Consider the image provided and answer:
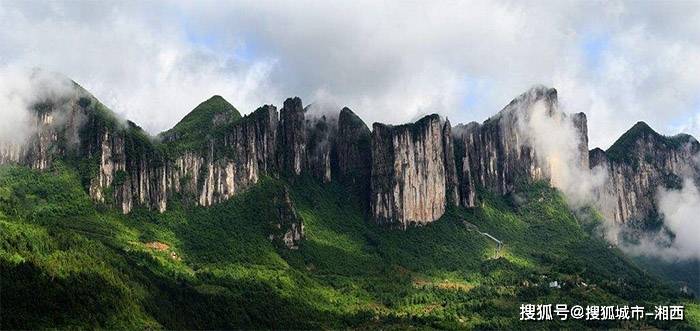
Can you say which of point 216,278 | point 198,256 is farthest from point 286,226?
point 216,278

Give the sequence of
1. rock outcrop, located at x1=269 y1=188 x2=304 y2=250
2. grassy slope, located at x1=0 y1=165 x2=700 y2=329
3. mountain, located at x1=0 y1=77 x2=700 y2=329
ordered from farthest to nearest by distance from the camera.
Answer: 1. rock outcrop, located at x1=269 y1=188 x2=304 y2=250
2. mountain, located at x1=0 y1=77 x2=700 y2=329
3. grassy slope, located at x1=0 y1=165 x2=700 y2=329

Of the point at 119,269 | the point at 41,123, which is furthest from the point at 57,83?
the point at 119,269

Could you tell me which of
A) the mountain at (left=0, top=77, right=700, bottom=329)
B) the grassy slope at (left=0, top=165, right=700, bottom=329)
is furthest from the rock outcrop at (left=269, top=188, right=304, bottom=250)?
the grassy slope at (left=0, top=165, right=700, bottom=329)

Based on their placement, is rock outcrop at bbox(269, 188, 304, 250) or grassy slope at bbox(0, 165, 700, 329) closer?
grassy slope at bbox(0, 165, 700, 329)

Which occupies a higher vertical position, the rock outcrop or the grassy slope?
the rock outcrop

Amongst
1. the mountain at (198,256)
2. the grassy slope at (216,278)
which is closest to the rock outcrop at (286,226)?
the mountain at (198,256)

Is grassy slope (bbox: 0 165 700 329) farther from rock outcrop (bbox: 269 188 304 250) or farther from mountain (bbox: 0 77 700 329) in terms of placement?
rock outcrop (bbox: 269 188 304 250)

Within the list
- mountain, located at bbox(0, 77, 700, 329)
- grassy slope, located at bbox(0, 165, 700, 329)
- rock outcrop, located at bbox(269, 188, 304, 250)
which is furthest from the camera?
rock outcrop, located at bbox(269, 188, 304, 250)

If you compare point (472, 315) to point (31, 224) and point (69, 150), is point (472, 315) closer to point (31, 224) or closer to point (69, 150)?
point (31, 224)
